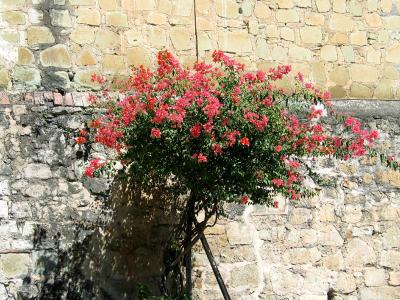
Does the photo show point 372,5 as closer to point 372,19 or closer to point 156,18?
point 372,19

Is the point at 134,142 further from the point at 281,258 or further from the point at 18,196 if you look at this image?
the point at 281,258

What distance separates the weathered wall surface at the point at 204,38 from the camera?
6395 millimetres

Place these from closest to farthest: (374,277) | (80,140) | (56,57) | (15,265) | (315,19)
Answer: (80,140)
(15,265)
(56,57)
(374,277)
(315,19)

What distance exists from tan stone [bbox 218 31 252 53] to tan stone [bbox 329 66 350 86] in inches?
32.7

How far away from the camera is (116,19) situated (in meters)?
6.61

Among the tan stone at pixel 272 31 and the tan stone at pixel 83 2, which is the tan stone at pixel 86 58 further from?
the tan stone at pixel 272 31

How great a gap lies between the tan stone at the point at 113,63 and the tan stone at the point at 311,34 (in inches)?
66.6

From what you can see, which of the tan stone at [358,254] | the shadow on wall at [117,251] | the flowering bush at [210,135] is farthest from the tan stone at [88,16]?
the tan stone at [358,254]

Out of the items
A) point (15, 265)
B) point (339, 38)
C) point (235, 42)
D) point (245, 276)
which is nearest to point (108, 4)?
point (235, 42)

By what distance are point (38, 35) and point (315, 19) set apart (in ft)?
8.22

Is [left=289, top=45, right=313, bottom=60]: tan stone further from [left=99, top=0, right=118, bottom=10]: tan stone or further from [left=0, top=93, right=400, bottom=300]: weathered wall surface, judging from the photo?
[left=99, top=0, right=118, bottom=10]: tan stone

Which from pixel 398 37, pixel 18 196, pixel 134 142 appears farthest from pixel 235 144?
pixel 398 37

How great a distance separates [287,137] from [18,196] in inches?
85.7

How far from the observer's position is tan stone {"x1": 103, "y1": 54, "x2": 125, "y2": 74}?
6570 millimetres
